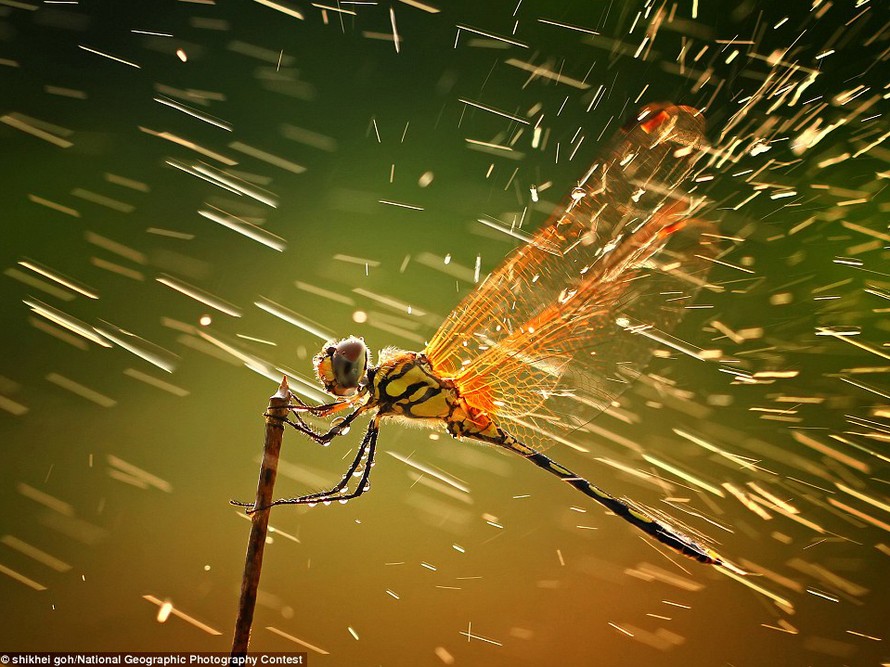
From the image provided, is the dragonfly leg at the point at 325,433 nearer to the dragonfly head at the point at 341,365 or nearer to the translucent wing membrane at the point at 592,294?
the dragonfly head at the point at 341,365

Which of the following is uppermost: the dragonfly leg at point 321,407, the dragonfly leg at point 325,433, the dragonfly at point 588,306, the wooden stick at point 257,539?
the dragonfly at point 588,306

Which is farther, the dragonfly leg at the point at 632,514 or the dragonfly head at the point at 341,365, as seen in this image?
the dragonfly leg at the point at 632,514

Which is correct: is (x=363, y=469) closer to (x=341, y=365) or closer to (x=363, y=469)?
(x=363, y=469)

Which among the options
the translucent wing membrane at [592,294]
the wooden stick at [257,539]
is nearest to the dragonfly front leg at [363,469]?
the translucent wing membrane at [592,294]

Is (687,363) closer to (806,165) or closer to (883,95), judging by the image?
(806,165)

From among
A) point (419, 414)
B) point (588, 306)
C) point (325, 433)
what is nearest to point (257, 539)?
point (325, 433)

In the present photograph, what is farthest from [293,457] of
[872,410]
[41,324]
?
[872,410]
